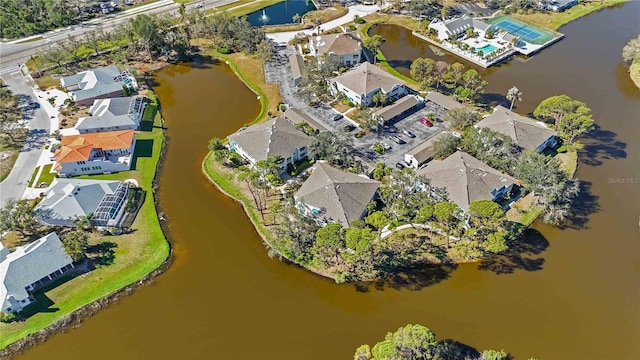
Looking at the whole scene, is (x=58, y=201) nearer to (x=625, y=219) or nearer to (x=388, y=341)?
(x=388, y=341)

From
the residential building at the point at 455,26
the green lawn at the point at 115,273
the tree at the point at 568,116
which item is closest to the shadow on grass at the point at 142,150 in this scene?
the green lawn at the point at 115,273

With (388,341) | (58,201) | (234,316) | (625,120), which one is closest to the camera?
(388,341)

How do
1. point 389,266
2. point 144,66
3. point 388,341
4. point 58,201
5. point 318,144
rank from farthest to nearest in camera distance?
point 144,66 < point 318,144 < point 58,201 < point 389,266 < point 388,341

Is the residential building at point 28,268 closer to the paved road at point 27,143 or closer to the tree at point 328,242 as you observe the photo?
the paved road at point 27,143

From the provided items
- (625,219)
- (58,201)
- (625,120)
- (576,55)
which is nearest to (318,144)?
(58,201)

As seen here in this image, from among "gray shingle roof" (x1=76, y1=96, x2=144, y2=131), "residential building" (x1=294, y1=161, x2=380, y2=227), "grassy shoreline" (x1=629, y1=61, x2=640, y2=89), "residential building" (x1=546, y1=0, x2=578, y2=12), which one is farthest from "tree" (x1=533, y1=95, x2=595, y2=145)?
"gray shingle roof" (x1=76, y1=96, x2=144, y2=131)

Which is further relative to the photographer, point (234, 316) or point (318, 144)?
point (318, 144)

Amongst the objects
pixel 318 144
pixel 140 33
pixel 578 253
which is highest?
pixel 140 33
